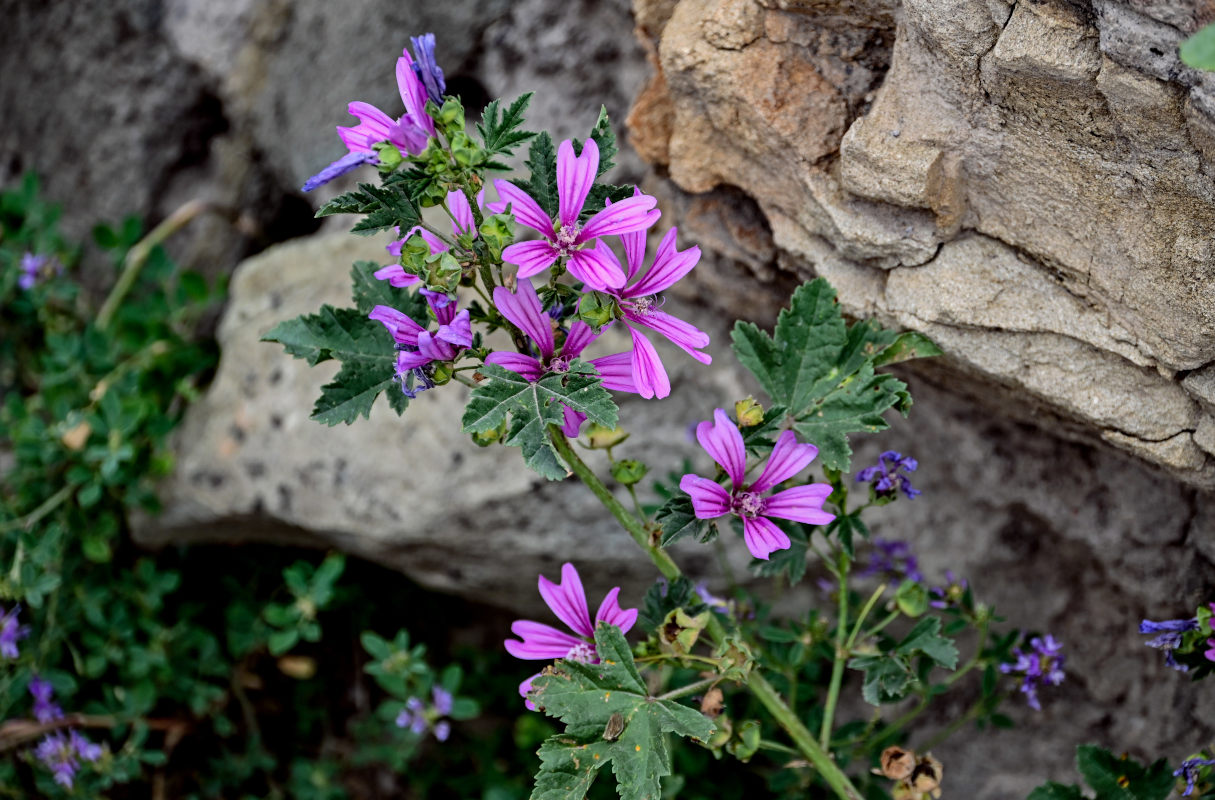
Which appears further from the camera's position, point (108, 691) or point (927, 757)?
point (108, 691)

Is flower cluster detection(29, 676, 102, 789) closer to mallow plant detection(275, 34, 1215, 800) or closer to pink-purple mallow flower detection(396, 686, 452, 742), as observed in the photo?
pink-purple mallow flower detection(396, 686, 452, 742)

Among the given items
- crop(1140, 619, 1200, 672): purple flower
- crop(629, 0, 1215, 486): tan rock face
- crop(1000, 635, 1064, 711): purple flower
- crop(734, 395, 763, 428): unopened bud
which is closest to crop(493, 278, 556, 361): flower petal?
crop(734, 395, 763, 428): unopened bud

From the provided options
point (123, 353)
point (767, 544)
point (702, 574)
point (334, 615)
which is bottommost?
point (334, 615)

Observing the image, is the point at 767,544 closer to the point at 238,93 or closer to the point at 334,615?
the point at 334,615

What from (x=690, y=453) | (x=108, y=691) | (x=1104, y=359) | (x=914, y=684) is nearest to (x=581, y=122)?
(x=690, y=453)

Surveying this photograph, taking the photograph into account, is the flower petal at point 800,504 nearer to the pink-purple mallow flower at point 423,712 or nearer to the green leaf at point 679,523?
the green leaf at point 679,523

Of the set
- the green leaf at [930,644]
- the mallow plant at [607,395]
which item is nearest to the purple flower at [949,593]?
the mallow plant at [607,395]
